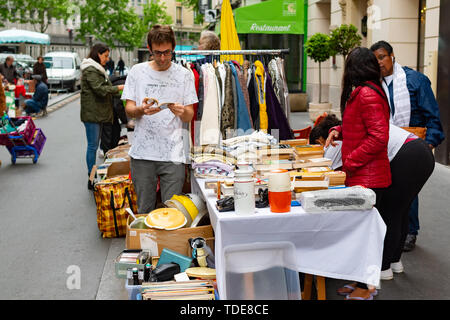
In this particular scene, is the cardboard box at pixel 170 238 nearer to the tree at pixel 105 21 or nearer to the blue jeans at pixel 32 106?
the blue jeans at pixel 32 106

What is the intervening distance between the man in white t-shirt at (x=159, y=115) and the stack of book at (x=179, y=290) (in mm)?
1315

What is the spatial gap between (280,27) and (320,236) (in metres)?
15.4

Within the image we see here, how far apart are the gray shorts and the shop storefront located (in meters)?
13.3

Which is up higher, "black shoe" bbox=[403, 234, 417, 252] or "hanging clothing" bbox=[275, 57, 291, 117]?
"hanging clothing" bbox=[275, 57, 291, 117]

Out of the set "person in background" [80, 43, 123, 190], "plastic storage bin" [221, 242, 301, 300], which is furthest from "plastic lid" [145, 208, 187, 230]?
"person in background" [80, 43, 123, 190]

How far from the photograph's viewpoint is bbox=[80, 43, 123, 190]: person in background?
8.14 meters

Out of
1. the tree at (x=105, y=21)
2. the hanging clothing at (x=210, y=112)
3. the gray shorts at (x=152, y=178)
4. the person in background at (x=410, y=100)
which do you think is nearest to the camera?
the gray shorts at (x=152, y=178)

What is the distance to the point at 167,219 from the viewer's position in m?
4.68

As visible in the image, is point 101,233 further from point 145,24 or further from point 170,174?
point 145,24

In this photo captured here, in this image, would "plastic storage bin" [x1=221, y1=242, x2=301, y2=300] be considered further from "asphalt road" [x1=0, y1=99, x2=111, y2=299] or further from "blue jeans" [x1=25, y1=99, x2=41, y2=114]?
"blue jeans" [x1=25, y1=99, x2=41, y2=114]

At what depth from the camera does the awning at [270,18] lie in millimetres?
17875

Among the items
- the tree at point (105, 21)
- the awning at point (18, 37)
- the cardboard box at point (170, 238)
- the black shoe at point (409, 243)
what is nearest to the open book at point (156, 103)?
the cardboard box at point (170, 238)
